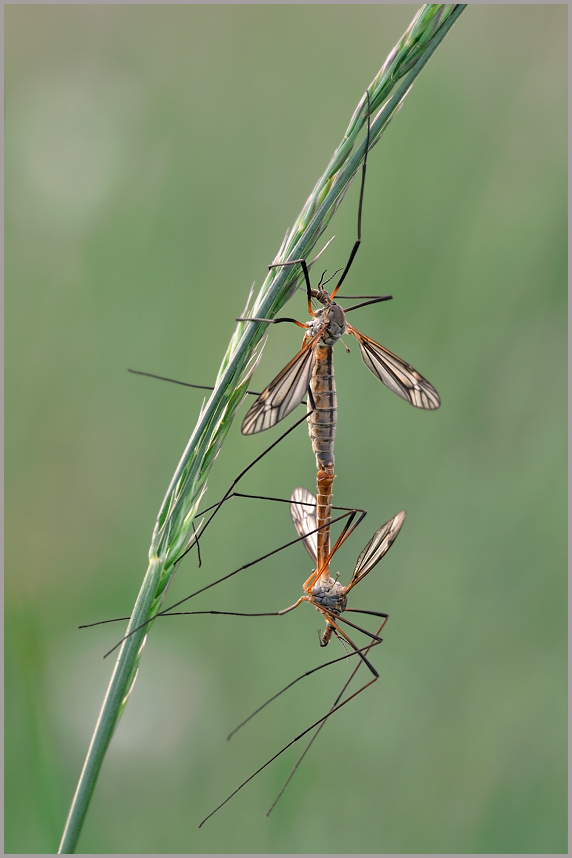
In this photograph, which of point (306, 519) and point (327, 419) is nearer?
point (327, 419)

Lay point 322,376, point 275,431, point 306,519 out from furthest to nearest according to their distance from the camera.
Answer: point 275,431 < point 306,519 < point 322,376

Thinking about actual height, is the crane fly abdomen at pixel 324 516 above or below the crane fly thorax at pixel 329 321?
below

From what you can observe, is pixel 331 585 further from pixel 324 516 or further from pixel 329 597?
pixel 324 516

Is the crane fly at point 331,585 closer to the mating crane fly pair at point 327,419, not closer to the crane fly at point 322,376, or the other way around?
the mating crane fly pair at point 327,419

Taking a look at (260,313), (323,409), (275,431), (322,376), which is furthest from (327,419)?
(275,431)

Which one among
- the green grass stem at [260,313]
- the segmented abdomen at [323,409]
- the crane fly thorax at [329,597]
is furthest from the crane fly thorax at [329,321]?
the crane fly thorax at [329,597]

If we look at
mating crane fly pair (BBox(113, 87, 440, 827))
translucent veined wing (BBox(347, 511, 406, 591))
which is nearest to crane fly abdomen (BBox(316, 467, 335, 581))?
mating crane fly pair (BBox(113, 87, 440, 827))

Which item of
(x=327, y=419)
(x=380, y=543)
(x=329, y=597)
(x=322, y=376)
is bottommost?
(x=329, y=597)
